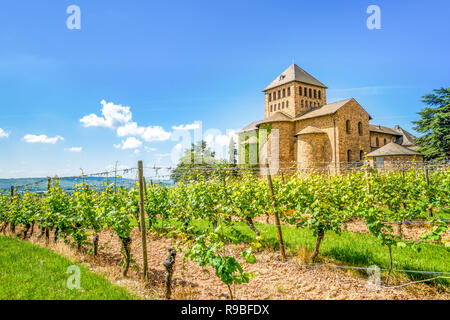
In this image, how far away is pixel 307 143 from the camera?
2372 centimetres

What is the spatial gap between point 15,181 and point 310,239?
49.3 feet

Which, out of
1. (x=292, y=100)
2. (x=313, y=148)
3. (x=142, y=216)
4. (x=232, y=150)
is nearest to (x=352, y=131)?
(x=313, y=148)

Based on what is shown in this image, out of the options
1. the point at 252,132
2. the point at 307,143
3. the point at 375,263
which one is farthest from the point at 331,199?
the point at 252,132

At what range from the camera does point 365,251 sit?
520 centimetres

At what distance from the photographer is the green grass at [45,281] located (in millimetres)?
3425

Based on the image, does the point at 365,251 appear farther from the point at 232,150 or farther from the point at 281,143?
the point at 232,150

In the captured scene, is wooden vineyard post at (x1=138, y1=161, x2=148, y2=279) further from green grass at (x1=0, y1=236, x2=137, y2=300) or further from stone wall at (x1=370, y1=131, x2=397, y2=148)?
stone wall at (x1=370, y1=131, x2=397, y2=148)

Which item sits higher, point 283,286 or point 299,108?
point 299,108

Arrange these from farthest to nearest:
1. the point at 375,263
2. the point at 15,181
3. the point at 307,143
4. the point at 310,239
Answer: the point at 307,143, the point at 15,181, the point at 310,239, the point at 375,263

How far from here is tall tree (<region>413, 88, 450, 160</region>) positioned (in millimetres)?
22861

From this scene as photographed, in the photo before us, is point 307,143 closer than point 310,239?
No

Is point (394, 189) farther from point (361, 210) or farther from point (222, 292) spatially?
point (222, 292)

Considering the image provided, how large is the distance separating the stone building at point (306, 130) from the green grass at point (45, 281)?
56.4 ft

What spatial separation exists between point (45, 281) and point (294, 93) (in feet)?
99.0
